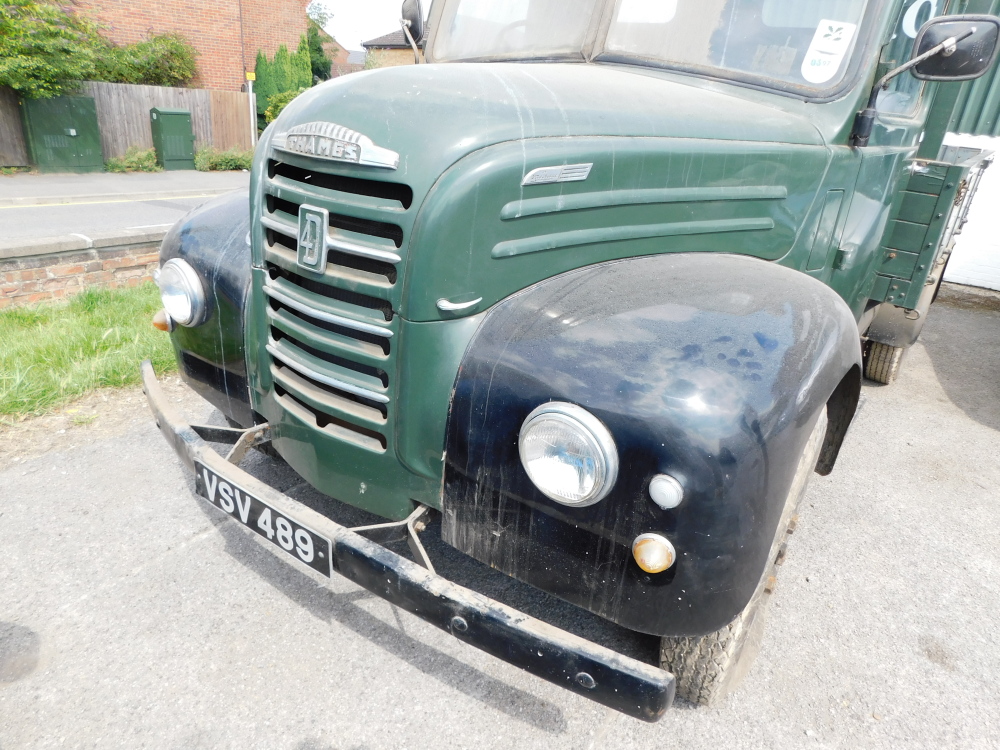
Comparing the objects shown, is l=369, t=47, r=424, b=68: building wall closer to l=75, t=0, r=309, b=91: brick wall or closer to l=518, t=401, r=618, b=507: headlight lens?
l=75, t=0, r=309, b=91: brick wall

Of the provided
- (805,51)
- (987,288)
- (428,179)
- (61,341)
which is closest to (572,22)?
(805,51)

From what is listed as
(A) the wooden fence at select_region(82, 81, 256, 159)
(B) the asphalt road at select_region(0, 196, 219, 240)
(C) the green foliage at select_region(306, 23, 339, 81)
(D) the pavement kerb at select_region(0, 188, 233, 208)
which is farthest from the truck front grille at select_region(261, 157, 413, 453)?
(C) the green foliage at select_region(306, 23, 339, 81)

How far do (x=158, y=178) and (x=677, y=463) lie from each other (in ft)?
55.5

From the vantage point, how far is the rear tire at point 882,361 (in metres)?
5.01

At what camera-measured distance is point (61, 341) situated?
15.0 feet

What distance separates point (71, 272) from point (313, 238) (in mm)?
4670

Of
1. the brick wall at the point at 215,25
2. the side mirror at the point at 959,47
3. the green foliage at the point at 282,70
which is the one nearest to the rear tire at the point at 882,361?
the side mirror at the point at 959,47

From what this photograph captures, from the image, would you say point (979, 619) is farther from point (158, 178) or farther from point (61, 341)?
point (158, 178)

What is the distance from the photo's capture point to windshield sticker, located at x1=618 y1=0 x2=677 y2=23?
2775mm

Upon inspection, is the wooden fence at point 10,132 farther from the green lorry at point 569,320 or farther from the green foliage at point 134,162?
the green lorry at point 569,320

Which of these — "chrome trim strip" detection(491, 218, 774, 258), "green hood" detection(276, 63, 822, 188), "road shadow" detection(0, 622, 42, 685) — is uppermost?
"green hood" detection(276, 63, 822, 188)

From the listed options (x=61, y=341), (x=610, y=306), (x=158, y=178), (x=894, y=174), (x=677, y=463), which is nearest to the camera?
(x=677, y=463)

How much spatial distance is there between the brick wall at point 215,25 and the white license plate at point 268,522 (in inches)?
805

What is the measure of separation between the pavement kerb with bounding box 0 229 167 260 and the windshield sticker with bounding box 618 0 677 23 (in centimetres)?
430
